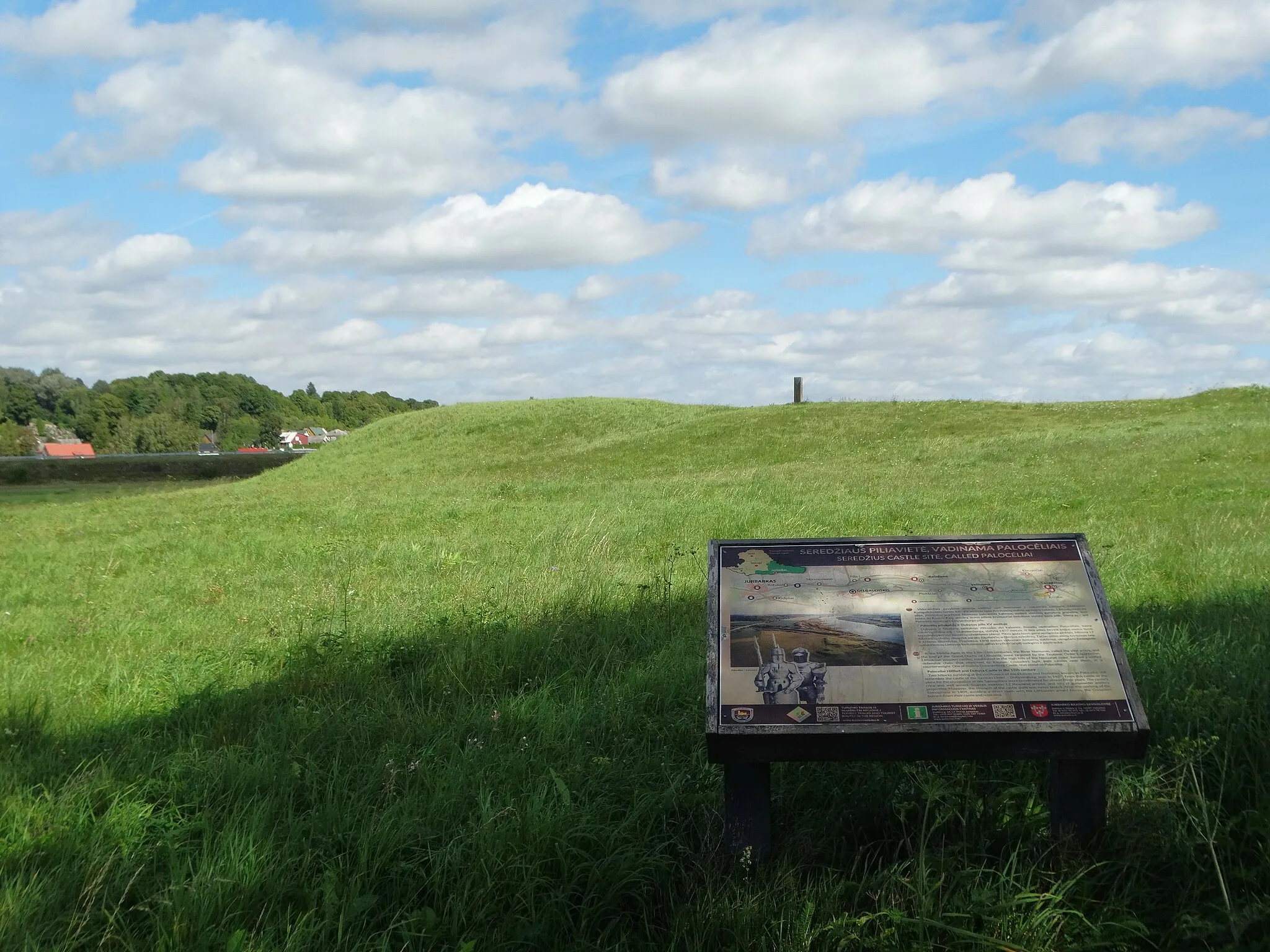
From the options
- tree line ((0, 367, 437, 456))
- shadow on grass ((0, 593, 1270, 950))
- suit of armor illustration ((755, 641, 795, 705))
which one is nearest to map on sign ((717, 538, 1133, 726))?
suit of armor illustration ((755, 641, 795, 705))

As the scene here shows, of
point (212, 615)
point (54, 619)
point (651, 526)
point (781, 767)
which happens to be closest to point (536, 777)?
point (781, 767)

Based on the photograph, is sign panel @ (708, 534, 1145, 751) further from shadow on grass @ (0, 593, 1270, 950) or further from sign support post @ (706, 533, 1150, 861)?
shadow on grass @ (0, 593, 1270, 950)

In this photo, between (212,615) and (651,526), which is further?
(651,526)

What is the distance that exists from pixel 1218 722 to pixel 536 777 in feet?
10.5

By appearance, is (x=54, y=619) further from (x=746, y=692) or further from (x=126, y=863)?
(x=746, y=692)

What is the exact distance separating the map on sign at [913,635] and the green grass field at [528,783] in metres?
0.51

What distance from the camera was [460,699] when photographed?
5.84m

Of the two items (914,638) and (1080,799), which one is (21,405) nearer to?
(914,638)

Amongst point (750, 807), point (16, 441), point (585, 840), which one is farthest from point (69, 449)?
point (750, 807)

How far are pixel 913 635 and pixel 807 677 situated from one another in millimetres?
525

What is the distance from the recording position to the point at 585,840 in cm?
398

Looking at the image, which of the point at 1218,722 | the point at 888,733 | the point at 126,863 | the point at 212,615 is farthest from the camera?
the point at 212,615

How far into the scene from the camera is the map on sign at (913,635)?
3.66 m

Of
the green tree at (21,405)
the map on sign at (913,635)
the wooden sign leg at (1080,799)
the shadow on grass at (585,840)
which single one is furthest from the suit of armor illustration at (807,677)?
the green tree at (21,405)
